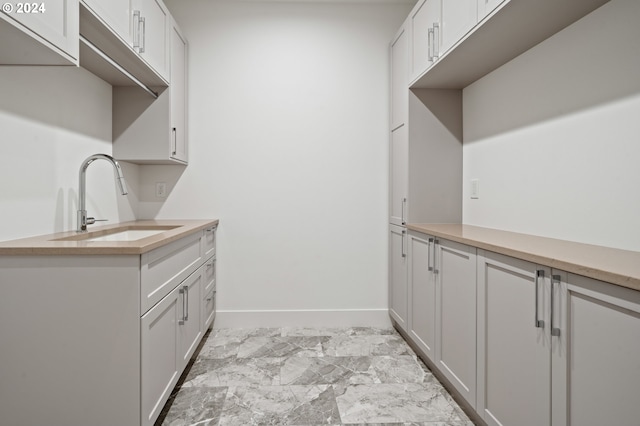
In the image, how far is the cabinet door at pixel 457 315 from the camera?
1689mm

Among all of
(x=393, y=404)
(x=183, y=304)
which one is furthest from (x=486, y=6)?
(x=183, y=304)

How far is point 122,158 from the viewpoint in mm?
2557

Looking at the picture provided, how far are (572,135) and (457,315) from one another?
98cm

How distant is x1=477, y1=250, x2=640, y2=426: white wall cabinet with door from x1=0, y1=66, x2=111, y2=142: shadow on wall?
7.18 feet

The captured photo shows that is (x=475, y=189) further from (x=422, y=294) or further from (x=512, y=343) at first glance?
(x=512, y=343)

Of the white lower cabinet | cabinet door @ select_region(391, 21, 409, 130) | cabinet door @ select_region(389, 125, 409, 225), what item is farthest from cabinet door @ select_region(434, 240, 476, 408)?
cabinet door @ select_region(391, 21, 409, 130)

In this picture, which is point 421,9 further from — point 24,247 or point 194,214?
point 24,247

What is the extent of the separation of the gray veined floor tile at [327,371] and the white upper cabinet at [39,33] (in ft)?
6.30

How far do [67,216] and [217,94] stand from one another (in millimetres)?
1517

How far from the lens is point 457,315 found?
1.83 m

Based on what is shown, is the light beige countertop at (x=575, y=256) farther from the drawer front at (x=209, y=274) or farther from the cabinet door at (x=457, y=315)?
the drawer front at (x=209, y=274)

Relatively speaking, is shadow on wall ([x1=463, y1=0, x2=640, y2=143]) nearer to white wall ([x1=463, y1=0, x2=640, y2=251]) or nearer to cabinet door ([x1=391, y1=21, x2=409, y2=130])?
white wall ([x1=463, y1=0, x2=640, y2=251])

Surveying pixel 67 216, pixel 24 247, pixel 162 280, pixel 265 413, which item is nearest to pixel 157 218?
pixel 67 216

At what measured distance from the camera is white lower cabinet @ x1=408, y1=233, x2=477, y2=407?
5.61 feet
